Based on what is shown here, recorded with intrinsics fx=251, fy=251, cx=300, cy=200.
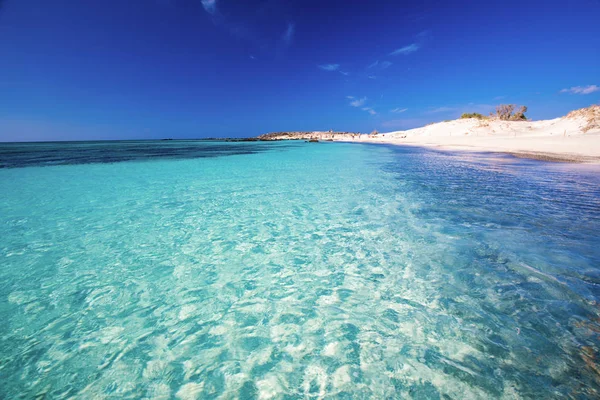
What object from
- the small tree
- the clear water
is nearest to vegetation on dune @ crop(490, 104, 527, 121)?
the small tree

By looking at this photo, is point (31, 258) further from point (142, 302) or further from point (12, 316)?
point (142, 302)

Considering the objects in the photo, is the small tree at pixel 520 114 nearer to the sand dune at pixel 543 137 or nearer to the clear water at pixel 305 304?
the sand dune at pixel 543 137

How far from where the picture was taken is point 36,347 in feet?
9.70

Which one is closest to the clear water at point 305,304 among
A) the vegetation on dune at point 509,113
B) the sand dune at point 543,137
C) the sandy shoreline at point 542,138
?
the sandy shoreline at point 542,138

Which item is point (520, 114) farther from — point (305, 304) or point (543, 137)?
point (305, 304)

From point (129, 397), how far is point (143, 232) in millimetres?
4756

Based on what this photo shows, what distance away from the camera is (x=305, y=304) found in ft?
12.2

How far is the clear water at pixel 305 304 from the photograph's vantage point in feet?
8.32

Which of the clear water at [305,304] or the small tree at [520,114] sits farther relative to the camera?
the small tree at [520,114]

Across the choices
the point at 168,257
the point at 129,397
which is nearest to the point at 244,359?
the point at 129,397

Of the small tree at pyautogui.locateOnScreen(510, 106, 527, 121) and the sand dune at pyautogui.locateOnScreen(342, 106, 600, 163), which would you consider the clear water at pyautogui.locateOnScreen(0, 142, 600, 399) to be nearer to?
the sand dune at pyautogui.locateOnScreen(342, 106, 600, 163)

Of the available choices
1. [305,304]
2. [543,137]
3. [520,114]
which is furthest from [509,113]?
[305,304]

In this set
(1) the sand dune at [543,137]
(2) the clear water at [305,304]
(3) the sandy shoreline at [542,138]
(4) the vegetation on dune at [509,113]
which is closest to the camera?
(2) the clear water at [305,304]

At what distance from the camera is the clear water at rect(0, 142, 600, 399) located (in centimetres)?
254
